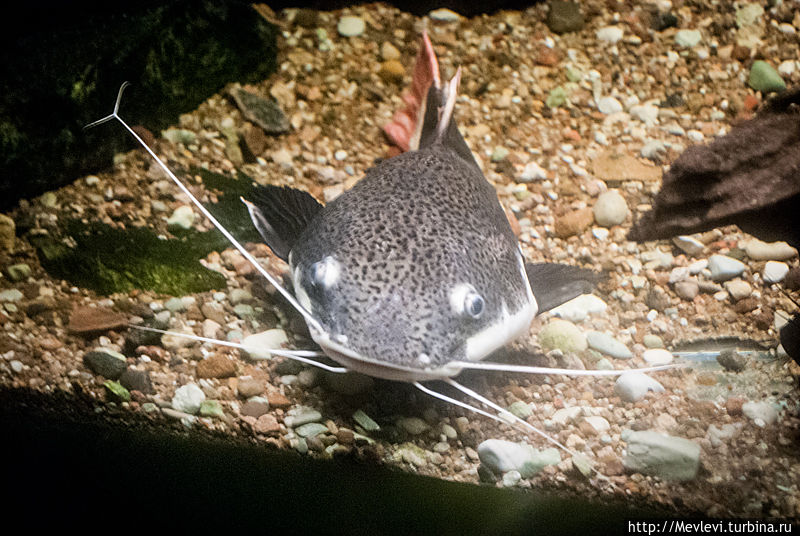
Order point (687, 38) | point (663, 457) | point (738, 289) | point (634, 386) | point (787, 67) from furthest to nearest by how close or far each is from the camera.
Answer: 1. point (687, 38)
2. point (787, 67)
3. point (738, 289)
4. point (634, 386)
5. point (663, 457)

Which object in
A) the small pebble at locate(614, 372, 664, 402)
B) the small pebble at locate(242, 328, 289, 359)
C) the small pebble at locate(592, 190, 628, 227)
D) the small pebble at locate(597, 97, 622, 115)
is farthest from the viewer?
the small pebble at locate(597, 97, 622, 115)

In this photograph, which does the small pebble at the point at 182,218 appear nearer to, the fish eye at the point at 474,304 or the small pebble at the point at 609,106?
the fish eye at the point at 474,304

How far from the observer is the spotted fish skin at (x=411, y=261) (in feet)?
5.47

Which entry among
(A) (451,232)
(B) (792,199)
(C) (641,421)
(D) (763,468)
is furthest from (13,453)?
(B) (792,199)

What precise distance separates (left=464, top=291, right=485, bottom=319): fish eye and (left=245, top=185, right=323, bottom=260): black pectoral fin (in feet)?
2.72

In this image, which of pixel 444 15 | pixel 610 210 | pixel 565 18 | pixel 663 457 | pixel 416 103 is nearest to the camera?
pixel 663 457

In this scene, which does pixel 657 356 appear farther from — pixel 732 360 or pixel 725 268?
pixel 725 268

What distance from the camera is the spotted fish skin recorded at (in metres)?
1.67

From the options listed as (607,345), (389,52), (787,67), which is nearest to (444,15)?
(389,52)

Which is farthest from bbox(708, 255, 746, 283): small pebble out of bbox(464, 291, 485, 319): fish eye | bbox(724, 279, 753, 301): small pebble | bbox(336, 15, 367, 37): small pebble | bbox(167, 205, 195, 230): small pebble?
bbox(336, 15, 367, 37): small pebble

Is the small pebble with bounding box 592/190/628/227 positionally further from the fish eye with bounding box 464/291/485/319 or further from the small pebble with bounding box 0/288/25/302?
the small pebble with bounding box 0/288/25/302

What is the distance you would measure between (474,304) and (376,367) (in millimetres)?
368

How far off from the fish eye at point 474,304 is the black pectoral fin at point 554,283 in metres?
0.48

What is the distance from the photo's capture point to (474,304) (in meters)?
1.77
